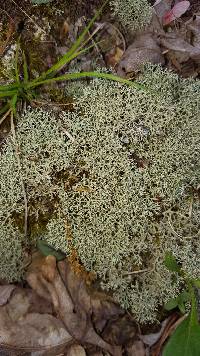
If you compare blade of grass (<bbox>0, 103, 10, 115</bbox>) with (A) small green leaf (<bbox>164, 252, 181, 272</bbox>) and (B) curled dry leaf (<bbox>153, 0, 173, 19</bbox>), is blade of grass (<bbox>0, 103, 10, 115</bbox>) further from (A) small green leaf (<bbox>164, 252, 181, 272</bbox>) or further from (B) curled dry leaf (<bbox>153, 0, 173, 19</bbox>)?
(A) small green leaf (<bbox>164, 252, 181, 272</bbox>)

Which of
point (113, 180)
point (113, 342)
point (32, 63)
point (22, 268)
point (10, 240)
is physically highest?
point (32, 63)

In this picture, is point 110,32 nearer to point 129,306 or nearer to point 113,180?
point 113,180

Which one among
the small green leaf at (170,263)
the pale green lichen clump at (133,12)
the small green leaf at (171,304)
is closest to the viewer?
the small green leaf at (170,263)

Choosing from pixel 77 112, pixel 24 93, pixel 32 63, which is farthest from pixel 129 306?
pixel 32 63

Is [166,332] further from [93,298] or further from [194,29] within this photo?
[194,29]

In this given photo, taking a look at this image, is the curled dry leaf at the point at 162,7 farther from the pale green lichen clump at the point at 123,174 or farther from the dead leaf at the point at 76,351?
the dead leaf at the point at 76,351

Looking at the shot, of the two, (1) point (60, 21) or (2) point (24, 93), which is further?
(1) point (60, 21)

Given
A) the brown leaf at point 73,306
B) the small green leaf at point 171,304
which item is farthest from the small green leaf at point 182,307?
the brown leaf at point 73,306
